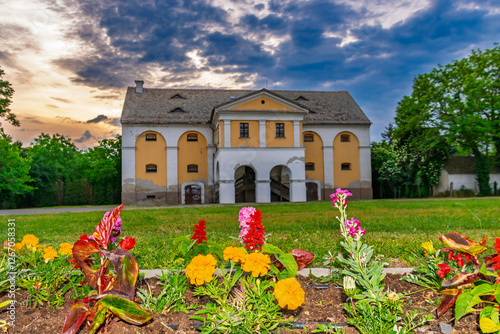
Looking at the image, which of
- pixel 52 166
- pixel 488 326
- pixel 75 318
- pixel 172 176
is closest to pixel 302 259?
pixel 488 326

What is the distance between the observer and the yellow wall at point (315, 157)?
2788 cm

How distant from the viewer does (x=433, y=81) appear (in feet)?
97.5

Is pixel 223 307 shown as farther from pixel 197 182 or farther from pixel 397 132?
pixel 397 132

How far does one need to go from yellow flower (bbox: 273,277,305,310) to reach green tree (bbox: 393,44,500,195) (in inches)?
1155

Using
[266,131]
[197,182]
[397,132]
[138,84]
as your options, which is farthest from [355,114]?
[138,84]

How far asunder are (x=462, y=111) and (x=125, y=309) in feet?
105

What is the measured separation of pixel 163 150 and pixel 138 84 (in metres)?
6.51

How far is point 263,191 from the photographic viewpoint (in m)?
23.3

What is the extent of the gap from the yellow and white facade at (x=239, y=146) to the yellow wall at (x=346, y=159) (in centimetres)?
8

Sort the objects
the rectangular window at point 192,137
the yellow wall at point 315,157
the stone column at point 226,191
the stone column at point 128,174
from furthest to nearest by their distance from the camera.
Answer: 1. the yellow wall at point 315,157
2. the rectangular window at point 192,137
3. the stone column at point 128,174
4. the stone column at point 226,191

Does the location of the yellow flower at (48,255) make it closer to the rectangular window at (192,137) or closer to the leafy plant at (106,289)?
the leafy plant at (106,289)

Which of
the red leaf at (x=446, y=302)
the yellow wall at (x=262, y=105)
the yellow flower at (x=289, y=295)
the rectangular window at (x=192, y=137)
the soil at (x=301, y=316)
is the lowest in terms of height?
the soil at (x=301, y=316)

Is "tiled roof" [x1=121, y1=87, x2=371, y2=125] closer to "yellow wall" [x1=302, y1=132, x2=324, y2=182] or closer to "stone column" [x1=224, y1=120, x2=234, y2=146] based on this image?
"yellow wall" [x1=302, y1=132, x2=324, y2=182]

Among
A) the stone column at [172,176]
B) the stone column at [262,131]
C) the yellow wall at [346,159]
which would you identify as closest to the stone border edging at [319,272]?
the stone column at [262,131]
